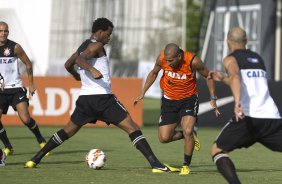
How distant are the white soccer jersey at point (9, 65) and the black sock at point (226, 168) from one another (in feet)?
21.2

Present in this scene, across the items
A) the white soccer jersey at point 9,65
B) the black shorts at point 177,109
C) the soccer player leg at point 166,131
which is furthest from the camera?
the white soccer jersey at point 9,65

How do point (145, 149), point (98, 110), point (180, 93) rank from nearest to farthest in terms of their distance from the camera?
point (145, 149) → point (98, 110) → point (180, 93)

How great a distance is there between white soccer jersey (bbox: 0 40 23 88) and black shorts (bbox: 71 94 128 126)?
111 inches

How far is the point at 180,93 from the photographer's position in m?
14.6

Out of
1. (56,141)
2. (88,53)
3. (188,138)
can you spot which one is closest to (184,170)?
(188,138)

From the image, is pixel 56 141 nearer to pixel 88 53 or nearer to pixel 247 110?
pixel 88 53

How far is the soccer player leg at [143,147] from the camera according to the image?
13766 mm

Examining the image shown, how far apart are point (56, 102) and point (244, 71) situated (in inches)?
573

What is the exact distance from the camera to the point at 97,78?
42.9 ft

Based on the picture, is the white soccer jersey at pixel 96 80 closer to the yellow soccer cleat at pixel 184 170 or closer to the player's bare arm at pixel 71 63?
the player's bare arm at pixel 71 63

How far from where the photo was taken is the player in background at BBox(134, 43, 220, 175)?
1397 centimetres

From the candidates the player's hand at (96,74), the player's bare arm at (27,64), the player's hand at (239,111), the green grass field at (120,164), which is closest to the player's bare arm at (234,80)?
the player's hand at (239,111)

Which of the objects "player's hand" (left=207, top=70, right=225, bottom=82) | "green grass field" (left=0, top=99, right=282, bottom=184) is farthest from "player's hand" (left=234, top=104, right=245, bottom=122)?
"green grass field" (left=0, top=99, right=282, bottom=184)

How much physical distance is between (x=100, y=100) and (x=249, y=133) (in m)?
3.57
